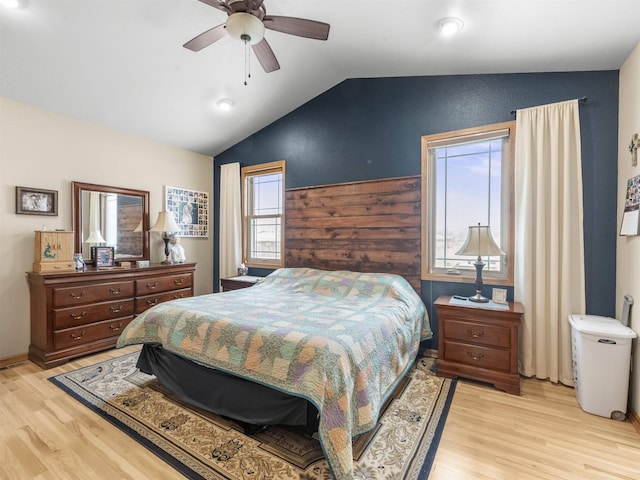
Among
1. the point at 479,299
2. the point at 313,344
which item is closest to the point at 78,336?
the point at 313,344

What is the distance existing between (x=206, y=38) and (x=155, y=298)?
2927 millimetres

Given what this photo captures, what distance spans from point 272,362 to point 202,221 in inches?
140

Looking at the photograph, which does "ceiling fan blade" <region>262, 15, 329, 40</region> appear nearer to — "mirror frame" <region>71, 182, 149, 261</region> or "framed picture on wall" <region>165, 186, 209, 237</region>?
"mirror frame" <region>71, 182, 149, 261</region>

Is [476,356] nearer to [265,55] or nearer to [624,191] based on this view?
[624,191]

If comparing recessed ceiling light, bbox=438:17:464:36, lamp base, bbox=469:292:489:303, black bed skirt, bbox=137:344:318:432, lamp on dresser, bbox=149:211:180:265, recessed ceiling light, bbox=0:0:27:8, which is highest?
recessed ceiling light, bbox=0:0:27:8

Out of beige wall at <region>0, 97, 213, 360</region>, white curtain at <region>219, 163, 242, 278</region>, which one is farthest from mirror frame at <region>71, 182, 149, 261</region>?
white curtain at <region>219, 163, 242, 278</region>

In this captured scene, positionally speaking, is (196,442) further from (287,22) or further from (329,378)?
(287,22)

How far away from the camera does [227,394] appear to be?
199cm

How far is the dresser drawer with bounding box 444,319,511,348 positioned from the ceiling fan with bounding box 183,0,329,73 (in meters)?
2.43

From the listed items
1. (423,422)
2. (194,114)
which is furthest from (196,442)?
(194,114)

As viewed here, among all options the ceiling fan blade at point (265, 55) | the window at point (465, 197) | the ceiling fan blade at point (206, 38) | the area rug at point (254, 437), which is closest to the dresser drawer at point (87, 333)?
the area rug at point (254, 437)

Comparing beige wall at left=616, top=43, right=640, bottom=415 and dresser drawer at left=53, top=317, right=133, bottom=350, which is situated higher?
beige wall at left=616, top=43, right=640, bottom=415

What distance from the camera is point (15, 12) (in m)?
2.15

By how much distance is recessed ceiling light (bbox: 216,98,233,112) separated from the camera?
11.7 feet
